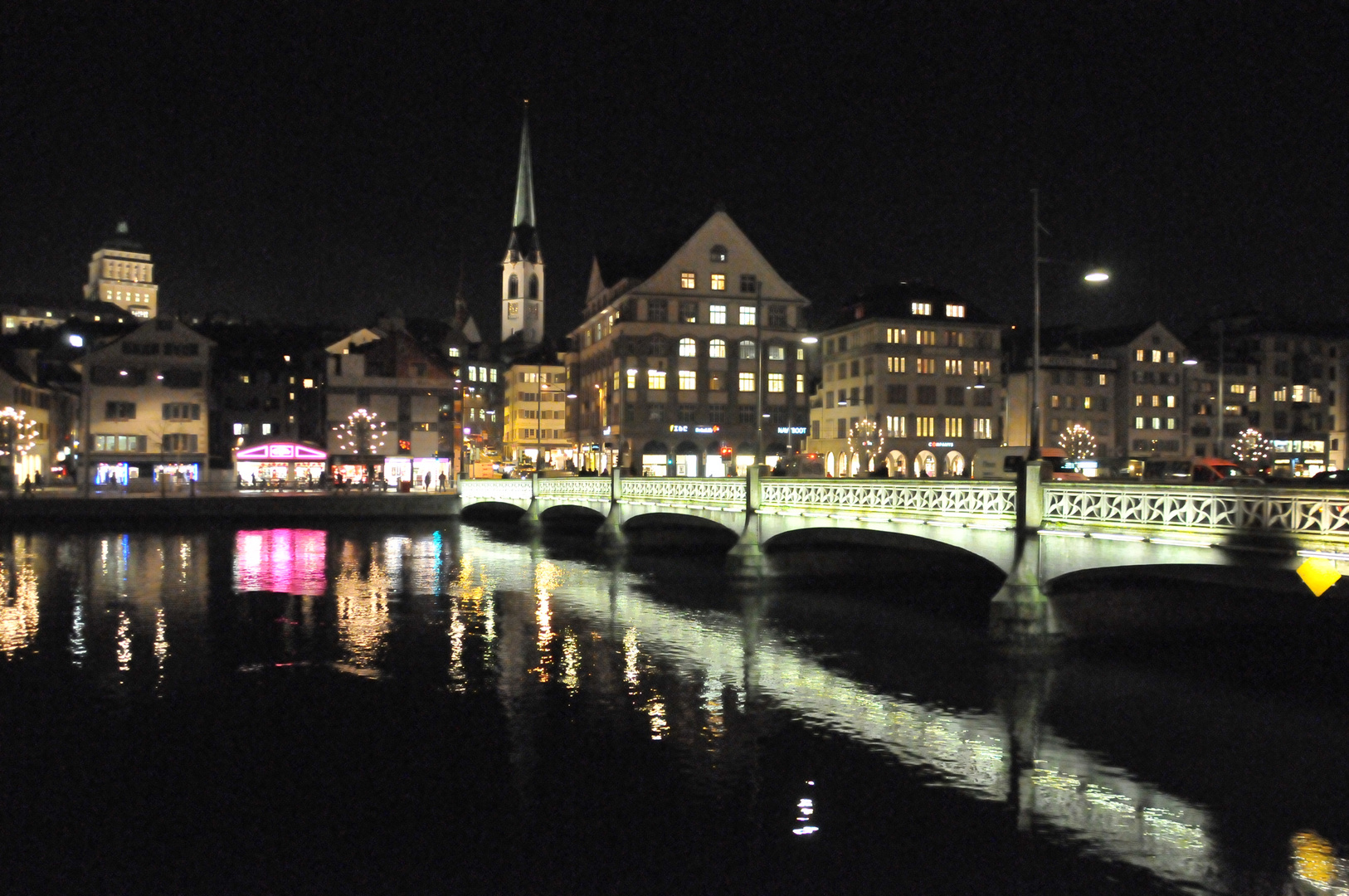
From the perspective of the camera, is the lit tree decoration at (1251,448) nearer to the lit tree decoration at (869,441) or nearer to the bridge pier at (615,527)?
the lit tree decoration at (869,441)

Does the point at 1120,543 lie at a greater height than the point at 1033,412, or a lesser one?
lesser

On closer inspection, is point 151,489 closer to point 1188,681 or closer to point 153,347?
point 153,347

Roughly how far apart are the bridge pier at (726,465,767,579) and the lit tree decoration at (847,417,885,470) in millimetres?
53212

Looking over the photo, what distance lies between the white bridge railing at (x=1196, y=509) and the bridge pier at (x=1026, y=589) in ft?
1.28

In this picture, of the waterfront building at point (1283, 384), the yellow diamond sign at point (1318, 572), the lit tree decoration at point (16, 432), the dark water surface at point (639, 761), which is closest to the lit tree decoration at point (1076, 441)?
the waterfront building at point (1283, 384)

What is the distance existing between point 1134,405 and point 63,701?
4121 inches

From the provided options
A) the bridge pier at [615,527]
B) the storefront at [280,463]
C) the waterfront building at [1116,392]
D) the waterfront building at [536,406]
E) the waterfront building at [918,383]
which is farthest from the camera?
the waterfront building at [536,406]

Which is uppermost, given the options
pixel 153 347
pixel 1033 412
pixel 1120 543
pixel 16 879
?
pixel 153 347

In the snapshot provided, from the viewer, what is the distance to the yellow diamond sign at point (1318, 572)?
19656 mm

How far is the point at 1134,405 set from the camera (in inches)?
4350

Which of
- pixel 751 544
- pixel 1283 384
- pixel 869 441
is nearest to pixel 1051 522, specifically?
pixel 751 544

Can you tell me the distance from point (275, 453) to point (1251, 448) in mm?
84790

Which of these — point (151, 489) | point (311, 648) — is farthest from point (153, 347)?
point (311, 648)

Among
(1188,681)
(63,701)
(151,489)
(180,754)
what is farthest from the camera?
(151,489)
